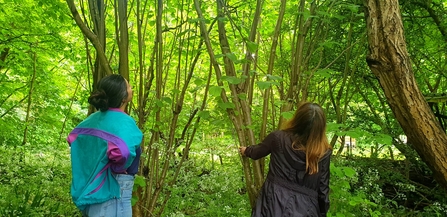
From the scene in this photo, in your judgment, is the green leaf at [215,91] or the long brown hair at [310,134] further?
the long brown hair at [310,134]

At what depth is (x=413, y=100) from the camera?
2688 mm

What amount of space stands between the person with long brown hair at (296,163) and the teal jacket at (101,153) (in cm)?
92

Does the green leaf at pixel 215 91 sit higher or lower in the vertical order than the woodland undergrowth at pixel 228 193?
higher

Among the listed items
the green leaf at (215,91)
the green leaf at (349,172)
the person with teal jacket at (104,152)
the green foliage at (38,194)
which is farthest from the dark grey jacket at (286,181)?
the green foliage at (38,194)

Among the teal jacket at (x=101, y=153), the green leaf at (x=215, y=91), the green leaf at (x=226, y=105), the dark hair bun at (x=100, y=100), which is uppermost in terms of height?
the green leaf at (x=215, y=91)

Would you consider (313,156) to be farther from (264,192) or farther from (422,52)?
(422,52)

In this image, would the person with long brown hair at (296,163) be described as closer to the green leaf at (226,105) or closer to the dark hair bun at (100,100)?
the green leaf at (226,105)

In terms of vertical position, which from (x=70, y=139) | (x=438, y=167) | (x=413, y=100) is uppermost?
(x=413, y=100)

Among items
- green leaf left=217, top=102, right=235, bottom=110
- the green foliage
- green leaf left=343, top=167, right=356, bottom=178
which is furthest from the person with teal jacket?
the green foliage

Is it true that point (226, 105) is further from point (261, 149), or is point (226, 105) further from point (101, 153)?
point (101, 153)

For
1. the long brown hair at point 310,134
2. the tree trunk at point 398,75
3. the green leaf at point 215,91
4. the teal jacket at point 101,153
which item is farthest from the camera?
the tree trunk at point 398,75

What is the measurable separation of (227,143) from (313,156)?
166 inches

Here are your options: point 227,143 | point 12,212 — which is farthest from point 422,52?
point 12,212

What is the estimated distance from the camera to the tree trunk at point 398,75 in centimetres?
251
